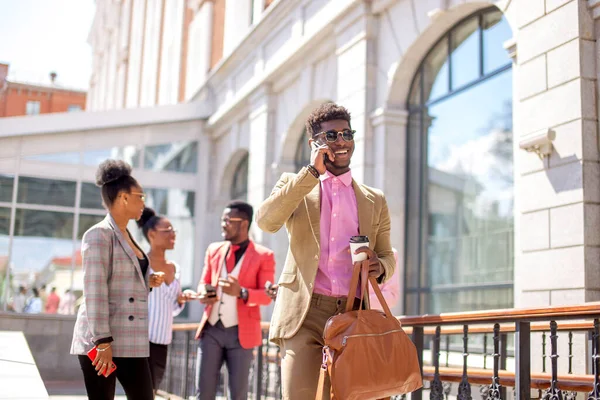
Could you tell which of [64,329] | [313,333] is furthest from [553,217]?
[64,329]

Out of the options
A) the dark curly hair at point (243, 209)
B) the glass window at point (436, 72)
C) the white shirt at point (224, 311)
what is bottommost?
the white shirt at point (224, 311)

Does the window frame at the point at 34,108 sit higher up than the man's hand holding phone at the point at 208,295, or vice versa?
→ the window frame at the point at 34,108

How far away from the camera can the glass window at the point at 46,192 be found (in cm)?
1766

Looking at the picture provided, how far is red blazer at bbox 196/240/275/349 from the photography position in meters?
5.62

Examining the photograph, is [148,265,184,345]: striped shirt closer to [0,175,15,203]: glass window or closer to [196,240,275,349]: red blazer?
[196,240,275,349]: red blazer

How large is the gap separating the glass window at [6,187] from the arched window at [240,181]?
17.5 ft

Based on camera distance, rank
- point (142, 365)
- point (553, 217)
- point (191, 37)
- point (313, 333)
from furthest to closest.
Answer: point (191, 37)
point (553, 217)
point (142, 365)
point (313, 333)

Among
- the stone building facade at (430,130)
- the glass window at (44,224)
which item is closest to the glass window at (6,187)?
the stone building facade at (430,130)

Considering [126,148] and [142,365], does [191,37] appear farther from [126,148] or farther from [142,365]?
[142,365]

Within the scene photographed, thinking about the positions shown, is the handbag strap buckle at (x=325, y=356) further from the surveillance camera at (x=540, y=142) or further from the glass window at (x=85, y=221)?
the glass window at (x=85, y=221)

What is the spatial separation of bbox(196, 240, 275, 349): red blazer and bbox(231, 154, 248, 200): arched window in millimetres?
11868

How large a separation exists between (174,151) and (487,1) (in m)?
12.0

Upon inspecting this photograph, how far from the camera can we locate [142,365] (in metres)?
4.06

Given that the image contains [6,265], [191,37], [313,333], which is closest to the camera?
[313,333]
